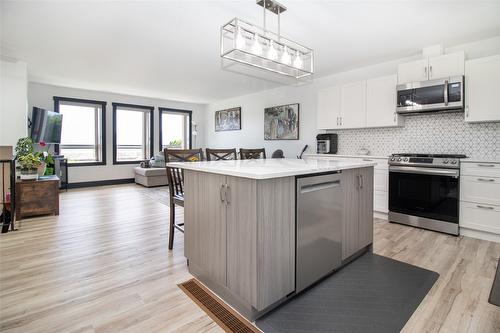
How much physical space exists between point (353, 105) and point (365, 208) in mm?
2402

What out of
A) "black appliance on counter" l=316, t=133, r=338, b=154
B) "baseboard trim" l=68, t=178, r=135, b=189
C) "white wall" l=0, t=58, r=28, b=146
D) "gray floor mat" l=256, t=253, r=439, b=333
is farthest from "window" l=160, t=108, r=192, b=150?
"gray floor mat" l=256, t=253, r=439, b=333

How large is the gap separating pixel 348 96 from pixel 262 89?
102 inches

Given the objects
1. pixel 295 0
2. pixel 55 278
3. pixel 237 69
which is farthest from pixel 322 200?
pixel 237 69

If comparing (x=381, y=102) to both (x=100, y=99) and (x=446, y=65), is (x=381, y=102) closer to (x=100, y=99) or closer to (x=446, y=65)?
(x=446, y=65)

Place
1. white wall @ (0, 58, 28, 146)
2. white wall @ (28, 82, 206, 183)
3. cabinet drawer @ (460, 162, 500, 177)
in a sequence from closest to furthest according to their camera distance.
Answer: cabinet drawer @ (460, 162, 500, 177), white wall @ (0, 58, 28, 146), white wall @ (28, 82, 206, 183)

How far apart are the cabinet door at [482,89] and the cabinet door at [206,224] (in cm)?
Answer: 335

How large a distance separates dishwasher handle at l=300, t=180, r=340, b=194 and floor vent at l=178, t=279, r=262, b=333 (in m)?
0.91

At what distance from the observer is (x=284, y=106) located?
604 centimetres

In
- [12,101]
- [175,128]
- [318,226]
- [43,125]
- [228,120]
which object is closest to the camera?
[318,226]

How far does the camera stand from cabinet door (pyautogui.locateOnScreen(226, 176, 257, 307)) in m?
1.53

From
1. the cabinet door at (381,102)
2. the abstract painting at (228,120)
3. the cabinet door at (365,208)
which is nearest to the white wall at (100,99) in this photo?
the abstract painting at (228,120)

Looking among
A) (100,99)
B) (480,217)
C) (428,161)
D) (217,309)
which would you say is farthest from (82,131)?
(480,217)

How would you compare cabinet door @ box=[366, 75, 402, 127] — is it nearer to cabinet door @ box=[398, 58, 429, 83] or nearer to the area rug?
cabinet door @ box=[398, 58, 429, 83]

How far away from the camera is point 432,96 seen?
3.39 m
